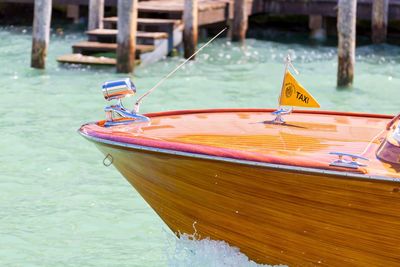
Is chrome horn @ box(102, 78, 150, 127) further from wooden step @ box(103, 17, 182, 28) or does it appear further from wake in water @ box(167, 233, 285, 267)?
wooden step @ box(103, 17, 182, 28)

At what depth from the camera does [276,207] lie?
6.08 metres

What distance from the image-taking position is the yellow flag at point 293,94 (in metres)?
6.77

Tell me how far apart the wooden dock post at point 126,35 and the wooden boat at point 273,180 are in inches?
291

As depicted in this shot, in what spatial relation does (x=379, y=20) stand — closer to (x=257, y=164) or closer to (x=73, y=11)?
(x=73, y=11)

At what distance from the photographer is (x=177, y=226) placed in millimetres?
6684

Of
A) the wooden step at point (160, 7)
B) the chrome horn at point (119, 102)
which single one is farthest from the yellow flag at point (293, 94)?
the wooden step at point (160, 7)

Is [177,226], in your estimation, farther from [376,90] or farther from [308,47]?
[308,47]

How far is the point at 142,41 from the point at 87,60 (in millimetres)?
1227

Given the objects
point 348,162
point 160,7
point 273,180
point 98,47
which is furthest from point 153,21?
point 348,162

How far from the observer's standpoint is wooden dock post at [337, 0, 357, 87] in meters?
13.5

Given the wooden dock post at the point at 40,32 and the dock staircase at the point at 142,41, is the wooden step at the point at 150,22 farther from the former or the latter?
the wooden dock post at the point at 40,32

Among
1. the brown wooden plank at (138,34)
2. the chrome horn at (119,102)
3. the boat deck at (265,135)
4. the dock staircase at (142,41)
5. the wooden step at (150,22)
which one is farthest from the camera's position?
the wooden step at (150,22)

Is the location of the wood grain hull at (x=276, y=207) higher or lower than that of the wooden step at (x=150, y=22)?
lower

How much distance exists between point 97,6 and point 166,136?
11.2 metres
